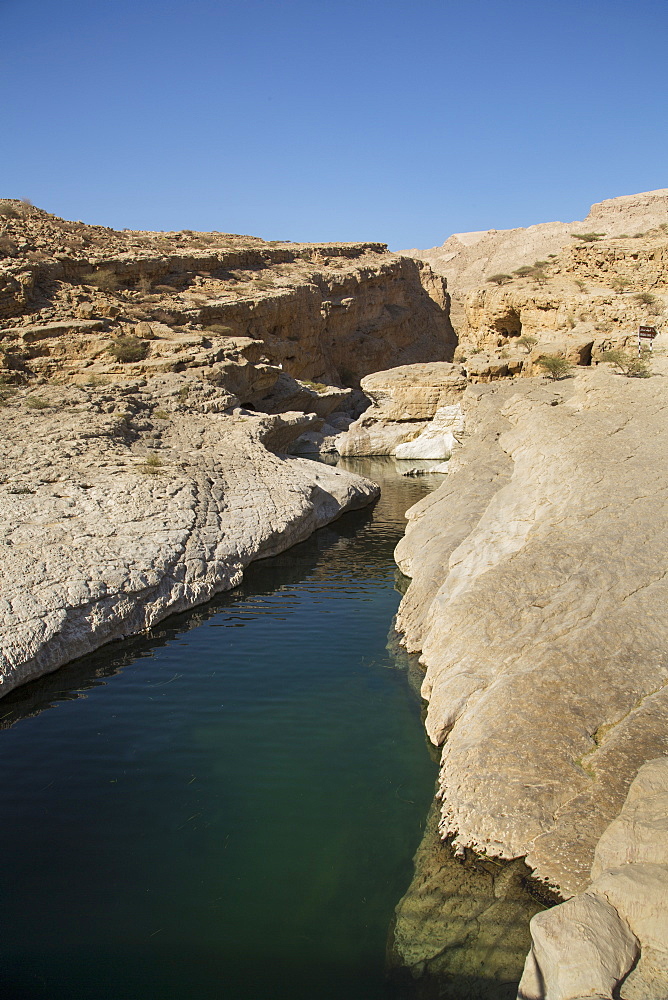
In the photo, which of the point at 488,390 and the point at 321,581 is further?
the point at 488,390

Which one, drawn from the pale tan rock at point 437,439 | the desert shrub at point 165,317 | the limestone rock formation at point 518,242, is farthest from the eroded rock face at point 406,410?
the limestone rock formation at point 518,242

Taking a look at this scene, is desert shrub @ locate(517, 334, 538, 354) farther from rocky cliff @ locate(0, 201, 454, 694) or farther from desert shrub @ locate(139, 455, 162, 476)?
desert shrub @ locate(139, 455, 162, 476)

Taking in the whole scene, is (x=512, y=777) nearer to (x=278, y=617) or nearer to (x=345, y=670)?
(x=345, y=670)

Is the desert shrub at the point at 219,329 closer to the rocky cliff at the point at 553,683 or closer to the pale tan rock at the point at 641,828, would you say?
the rocky cliff at the point at 553,683

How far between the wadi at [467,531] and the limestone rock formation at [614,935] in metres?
0.01

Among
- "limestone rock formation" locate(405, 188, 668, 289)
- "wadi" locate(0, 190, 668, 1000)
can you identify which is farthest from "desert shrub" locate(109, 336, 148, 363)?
"limestone rock formation" locate(405, 188, 668, 289)

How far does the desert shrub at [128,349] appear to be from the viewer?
2052 centimetres

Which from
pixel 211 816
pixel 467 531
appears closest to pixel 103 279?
pixel 467 531

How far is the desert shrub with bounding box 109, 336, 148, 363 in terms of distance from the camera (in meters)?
20.5

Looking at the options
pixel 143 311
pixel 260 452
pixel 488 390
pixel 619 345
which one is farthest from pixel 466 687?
pixel 143 311

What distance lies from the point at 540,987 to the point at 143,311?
2838 centimetres

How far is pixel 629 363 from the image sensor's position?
61.0 ft

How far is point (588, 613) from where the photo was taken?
674cm

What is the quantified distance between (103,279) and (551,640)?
27729 millimetres
